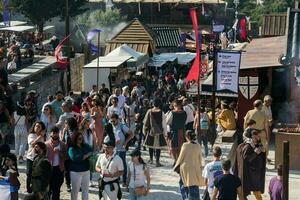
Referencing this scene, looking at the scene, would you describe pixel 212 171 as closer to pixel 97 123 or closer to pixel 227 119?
pixel 97 123

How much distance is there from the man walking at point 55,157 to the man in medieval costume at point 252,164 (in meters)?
3.06

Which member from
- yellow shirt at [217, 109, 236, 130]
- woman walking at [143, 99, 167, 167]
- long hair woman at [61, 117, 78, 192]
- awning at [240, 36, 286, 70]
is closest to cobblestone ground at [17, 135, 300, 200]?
woman walking at [143, 99, 167, 167]

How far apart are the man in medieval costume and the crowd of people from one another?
10 mm

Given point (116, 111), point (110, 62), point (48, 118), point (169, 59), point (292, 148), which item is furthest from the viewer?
point (169, 59)

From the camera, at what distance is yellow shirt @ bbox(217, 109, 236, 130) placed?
18.9 meters

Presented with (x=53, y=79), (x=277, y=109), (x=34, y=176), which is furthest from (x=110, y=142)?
(x=53, y=79)

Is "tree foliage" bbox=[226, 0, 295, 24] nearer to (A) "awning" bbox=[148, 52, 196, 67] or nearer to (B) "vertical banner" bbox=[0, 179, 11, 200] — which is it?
(A) "awning" bbox=[148, 52, 196, 67]

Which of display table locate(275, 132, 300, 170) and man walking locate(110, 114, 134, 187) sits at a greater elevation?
man walking locate(110, 114, 134, 187)

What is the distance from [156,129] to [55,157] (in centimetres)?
435

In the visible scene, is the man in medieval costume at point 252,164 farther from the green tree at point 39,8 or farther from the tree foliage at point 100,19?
the tree foliage at point 100,19

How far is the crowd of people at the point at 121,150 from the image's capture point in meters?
12.2

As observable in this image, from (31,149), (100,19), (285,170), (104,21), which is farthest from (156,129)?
(100,19)

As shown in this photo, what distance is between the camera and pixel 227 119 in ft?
62.0

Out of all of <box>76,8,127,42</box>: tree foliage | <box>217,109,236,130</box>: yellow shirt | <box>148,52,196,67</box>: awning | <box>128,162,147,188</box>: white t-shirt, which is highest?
<box>128,162,147,188</box>: white t-shirt
